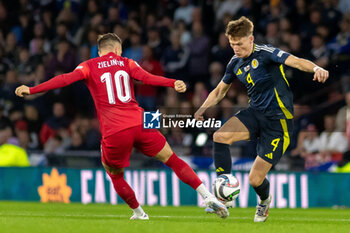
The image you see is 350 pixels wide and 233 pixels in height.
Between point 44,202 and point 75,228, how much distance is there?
17.5 ft

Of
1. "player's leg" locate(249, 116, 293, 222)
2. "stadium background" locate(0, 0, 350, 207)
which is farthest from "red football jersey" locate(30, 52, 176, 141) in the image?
"stadium background" locate(0, 0, 350, 207)

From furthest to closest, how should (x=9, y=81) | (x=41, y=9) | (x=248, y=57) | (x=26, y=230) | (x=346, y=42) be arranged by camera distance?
(x=41, y=9) → (x=9, y=81) → (x=346, y=42) → (x=248, y=57) → (x=26, y=230)

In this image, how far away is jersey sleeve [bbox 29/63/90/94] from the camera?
7211mm

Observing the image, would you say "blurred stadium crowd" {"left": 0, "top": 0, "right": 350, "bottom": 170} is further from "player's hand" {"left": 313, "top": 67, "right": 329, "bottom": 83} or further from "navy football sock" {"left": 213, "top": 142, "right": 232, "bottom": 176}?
"player's hand" {"left": 313, "top": 67, "right": 329, "bottom": 83}

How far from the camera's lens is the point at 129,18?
15.7m

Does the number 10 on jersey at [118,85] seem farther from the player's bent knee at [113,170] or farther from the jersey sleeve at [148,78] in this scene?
the player's bent knee at [113,170]

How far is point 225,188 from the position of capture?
289 inches

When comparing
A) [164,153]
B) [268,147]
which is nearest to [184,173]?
[164,153]

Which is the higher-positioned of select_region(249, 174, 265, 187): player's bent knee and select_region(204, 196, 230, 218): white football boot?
select_region(249, 174, 265, 187): player's bent knee

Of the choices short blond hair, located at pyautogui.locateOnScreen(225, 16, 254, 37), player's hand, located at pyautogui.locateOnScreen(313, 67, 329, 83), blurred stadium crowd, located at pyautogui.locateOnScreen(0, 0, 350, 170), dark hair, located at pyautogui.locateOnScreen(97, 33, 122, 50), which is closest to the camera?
player's hand, located at pyautogui.locateOnScreen(313, 67, 329, 83)

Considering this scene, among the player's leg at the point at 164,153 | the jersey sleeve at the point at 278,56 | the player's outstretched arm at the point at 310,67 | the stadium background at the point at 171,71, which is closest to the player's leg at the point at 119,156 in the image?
the player's leg at the point at 164,153

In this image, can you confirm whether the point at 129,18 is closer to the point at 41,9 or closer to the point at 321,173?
the point at 41,9

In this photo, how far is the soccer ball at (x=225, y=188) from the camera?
7336 mm

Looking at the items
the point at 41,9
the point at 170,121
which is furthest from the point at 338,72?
the point at 41,9
